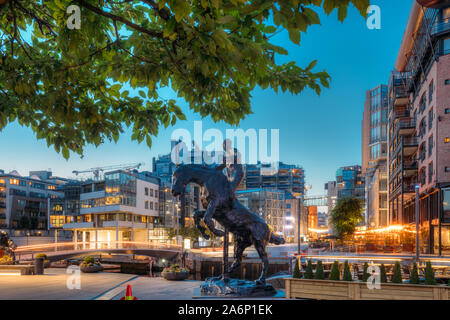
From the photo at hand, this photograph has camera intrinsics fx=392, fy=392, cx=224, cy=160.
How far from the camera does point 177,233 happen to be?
71250 millimetres

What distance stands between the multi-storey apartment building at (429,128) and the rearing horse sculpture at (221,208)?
3016 centimetres

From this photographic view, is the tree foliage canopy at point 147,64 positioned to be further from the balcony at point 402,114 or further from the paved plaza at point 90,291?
the balcony at point 402,114

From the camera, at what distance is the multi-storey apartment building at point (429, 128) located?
3759 centimetres

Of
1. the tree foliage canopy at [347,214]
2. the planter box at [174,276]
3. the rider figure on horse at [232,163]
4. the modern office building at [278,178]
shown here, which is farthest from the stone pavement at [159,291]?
the modern office building at [278,178]

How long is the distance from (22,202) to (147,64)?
349 ft

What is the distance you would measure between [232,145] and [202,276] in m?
34.6

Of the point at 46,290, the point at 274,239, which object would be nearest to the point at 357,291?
the point at 274,239

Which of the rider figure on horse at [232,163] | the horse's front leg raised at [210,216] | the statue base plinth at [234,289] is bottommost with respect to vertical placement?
the statue base plinth at [234,289]

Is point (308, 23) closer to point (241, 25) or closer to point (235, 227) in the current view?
point (241, 25)

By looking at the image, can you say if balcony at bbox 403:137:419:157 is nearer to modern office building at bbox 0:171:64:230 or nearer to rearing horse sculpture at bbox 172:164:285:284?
rearing horse sculpture at bbox 172:164:285:284

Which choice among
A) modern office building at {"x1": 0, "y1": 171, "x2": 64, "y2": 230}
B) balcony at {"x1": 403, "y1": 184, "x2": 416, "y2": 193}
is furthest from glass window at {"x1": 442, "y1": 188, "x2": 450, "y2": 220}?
modern office building at {"x1": 0, "y1": 171, "x2": 64, "y2": 230}

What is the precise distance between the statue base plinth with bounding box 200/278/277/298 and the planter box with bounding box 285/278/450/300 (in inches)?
32.0

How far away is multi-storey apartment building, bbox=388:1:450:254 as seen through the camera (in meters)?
37.6
